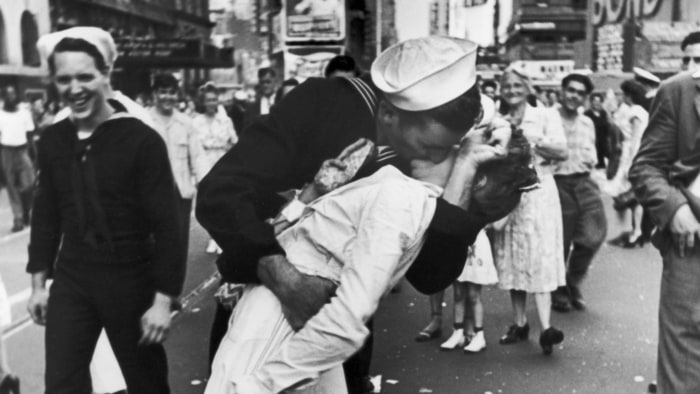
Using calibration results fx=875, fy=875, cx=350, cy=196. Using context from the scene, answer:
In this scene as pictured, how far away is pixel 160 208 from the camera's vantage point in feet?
11.1

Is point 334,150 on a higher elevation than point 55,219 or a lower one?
higher

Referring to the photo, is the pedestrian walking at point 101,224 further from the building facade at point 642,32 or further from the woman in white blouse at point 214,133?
the building facade at point 642,32

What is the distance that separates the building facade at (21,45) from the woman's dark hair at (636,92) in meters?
6.69

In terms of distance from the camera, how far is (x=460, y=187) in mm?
2240

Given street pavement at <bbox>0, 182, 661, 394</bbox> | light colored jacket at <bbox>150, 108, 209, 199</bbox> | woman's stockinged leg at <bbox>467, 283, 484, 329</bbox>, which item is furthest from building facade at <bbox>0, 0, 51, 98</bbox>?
woman's stockinged leg at <bbox>467, 283, 484, 329</bbox>

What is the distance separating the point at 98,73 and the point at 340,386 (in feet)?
5.58

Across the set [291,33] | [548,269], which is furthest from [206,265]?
[291,33]

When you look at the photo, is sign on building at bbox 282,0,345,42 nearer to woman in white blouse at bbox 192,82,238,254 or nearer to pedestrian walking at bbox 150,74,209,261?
woman in white blouse at bbox 192,82,238,254

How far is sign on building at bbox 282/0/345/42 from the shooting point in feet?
120

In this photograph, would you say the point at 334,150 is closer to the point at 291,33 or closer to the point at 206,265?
the point at 206,265

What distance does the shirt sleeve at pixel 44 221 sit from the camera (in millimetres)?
3480

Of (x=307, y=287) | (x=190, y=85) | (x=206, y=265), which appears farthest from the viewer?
(x=190, y=85)

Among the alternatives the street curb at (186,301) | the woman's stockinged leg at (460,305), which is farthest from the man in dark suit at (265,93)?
the woman's stockinged leg at (460,305)

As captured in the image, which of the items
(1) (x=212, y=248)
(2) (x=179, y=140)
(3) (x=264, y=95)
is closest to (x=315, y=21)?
(3) (x=264, y=95)
